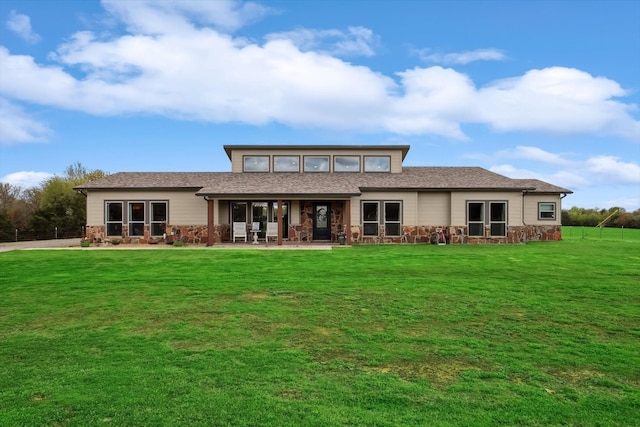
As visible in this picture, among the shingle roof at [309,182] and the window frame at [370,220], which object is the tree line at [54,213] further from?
the window frame at [370,220]

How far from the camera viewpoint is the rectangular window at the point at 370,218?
20.7 meters

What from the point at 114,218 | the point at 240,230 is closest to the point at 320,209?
the point at 240,230

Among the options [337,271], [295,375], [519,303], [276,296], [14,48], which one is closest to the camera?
[295,375]

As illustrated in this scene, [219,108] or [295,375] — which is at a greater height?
Result: [219,108]

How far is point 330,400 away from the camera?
3.30m

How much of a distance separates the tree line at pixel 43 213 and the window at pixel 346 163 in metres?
20.5

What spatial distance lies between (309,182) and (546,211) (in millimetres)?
14489

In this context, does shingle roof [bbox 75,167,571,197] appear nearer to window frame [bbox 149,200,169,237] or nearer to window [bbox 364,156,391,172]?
window [bbox 364,156,391,172]

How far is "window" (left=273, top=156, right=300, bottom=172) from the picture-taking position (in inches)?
909

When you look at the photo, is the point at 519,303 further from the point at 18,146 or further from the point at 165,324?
the point at 18,146

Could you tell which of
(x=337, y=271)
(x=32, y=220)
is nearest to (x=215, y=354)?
(x=337, y=271)

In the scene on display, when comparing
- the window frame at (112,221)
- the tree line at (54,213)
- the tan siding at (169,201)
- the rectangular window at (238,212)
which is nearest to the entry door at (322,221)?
the rectangular window at (238,212)

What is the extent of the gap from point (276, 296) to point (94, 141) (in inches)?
1096

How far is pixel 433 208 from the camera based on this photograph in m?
21.0
